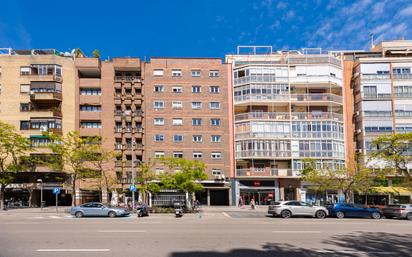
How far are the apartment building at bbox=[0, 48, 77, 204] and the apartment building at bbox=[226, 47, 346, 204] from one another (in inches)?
900

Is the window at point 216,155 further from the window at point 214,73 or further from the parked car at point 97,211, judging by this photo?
the parked car at point 97,211

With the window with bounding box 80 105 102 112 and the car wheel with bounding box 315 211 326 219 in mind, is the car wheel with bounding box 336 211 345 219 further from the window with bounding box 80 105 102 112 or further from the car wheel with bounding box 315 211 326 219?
the window with bounding box 80 105 102 112

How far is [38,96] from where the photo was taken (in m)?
51.4

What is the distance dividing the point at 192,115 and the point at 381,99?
25562 mm

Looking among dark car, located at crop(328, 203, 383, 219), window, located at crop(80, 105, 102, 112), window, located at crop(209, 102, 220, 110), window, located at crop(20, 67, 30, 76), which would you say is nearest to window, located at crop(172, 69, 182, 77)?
window, located at crop(209, 102, 220, 110)

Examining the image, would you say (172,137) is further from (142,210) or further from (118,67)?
(142,210)

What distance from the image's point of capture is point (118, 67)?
179 ft

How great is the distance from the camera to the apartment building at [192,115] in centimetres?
5288

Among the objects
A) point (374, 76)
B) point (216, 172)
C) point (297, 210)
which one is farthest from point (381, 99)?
point (297, 210)

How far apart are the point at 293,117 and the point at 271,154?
6030 mm

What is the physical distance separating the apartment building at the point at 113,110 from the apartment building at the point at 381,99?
29931 mm

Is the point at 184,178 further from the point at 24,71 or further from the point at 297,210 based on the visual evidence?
the point at 24,71

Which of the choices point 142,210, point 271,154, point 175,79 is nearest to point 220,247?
point 142,210

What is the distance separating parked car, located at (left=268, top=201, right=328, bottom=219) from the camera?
2928cm
